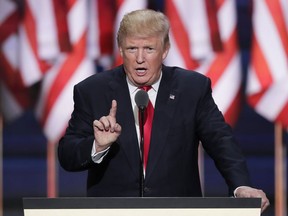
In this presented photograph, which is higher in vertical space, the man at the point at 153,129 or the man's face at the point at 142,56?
the man's face at the point at 142,56

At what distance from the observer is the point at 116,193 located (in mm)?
2621

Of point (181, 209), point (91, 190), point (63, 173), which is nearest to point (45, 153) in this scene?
point (63, 173)

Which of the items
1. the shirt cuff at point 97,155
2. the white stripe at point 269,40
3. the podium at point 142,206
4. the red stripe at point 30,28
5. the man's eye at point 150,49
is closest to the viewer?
the podium at point 142,206

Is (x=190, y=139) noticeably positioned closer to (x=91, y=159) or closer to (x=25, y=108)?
(x=91, y=159)

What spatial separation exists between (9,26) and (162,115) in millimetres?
2509

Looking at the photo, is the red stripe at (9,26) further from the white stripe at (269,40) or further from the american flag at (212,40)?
the white stripe at (269,40)

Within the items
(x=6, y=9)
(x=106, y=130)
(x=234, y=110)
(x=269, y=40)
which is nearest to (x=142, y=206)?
(x=106, y=130)

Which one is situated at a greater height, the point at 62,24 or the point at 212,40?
the point at 62,24

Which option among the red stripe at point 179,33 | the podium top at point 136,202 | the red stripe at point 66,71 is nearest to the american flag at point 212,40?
the red stripe at point 179,33

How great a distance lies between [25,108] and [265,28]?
1541mm

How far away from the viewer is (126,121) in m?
2.63

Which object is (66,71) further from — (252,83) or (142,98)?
(142,98)

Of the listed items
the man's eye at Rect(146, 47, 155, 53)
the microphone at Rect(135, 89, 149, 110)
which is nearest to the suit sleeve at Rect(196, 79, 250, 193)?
the man's eye at Rect(146, 47, 155, 53)

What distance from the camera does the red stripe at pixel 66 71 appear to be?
4.93 m
